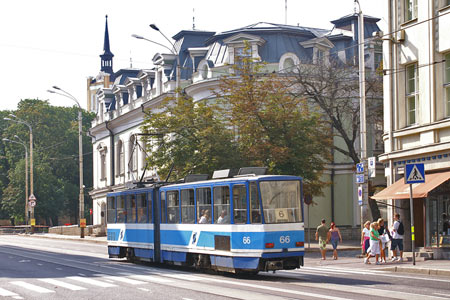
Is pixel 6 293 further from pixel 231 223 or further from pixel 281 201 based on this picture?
pixel 281 201

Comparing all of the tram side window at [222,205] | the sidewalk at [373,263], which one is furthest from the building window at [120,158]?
the tram side window at [222,205]

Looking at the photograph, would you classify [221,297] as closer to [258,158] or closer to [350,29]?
[258,158]

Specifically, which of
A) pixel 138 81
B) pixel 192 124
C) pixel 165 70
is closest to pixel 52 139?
pixel 138 81

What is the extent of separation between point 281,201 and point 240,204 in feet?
3.56

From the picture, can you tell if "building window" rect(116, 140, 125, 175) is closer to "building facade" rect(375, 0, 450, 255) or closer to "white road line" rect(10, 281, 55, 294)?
"building facade" rect(375, 0, 450, 255)

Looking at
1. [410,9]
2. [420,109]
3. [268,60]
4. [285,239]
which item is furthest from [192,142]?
[285,239]

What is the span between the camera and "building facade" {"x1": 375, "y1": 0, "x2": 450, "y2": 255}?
88.2ft

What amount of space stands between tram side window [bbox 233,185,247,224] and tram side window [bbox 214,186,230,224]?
30 cm

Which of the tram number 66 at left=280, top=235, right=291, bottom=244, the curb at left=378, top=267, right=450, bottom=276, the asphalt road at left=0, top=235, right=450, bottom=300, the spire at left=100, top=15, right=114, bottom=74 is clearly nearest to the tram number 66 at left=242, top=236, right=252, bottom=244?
the tram number 66 at left=280, top=235, right=291, bottom=244

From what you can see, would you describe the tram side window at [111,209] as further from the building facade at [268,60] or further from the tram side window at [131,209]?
the building facade at [268,60]

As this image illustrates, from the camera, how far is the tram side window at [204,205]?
73.6 ft

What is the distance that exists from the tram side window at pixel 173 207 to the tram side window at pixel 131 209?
325 cm

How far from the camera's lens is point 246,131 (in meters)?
35.2

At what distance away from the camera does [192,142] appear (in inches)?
1425
